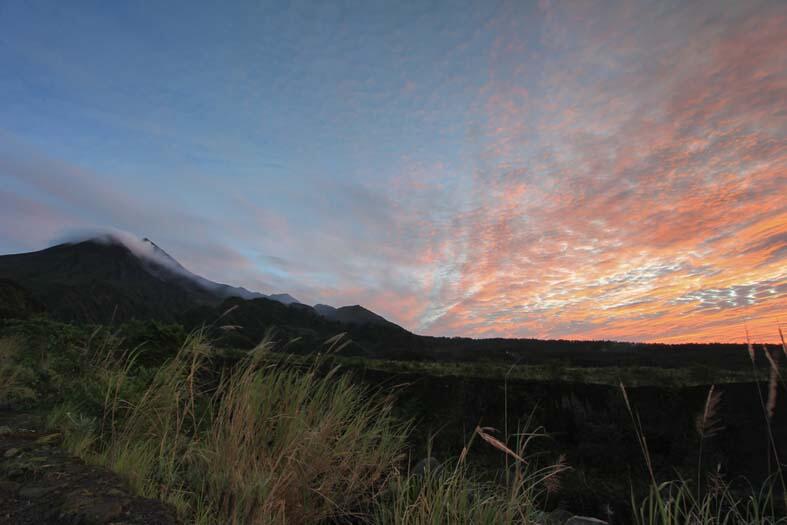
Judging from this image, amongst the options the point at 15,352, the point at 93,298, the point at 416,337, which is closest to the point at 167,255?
the point at 93,298

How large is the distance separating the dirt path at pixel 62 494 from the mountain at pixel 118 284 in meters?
50.2

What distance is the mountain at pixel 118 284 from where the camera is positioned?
72.8 metres

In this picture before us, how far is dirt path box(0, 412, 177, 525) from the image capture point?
78.3 inches

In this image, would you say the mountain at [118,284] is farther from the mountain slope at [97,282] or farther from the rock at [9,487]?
the rock at [9,487]

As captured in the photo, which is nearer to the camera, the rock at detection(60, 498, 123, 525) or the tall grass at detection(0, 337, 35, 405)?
the rock at detection(60, 498, 123, 525)

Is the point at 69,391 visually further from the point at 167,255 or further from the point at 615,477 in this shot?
the point at 167,255

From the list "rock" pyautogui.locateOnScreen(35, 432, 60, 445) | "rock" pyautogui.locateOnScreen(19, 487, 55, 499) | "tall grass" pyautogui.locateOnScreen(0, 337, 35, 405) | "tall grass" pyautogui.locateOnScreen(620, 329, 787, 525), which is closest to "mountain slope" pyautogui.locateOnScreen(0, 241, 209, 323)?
"tall grass" pyautogui.locateOnScreen(0, 337, 35, 405)

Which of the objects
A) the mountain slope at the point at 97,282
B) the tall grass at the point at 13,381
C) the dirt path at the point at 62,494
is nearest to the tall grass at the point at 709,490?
the dirt path at the point at 62,494

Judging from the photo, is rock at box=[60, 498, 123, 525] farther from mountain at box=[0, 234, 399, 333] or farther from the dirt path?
mountain at box=[0, 234, 399, 333]

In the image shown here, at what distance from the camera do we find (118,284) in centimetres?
10675

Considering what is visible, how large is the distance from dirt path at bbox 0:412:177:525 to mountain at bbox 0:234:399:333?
165 feet

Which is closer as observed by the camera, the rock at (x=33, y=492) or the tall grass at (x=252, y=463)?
the rock at (x=33, y=492)

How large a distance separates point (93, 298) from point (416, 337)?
74.4 metres

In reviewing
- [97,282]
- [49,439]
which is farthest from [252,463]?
[97,282]
